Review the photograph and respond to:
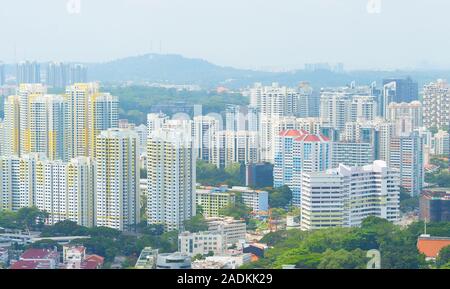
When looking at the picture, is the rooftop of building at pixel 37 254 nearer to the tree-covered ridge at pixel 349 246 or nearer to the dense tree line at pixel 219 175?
the tree-covered ridge at pixel 349 246

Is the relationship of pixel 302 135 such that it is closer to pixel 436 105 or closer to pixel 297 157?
pixel 297 157

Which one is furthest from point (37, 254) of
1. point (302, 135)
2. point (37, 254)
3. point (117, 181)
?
point (302, 135)

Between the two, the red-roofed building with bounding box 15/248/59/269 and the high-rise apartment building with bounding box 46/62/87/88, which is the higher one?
the high-rise apartment building with bounding box 46/62/87/88

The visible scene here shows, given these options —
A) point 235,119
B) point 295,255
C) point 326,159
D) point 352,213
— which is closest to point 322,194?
point 352,213

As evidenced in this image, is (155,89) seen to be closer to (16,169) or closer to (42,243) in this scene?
(16,169)

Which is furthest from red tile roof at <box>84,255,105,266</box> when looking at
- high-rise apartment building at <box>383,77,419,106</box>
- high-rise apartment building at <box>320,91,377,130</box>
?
high-rise apartment building at <box>320,91,377,130</box>

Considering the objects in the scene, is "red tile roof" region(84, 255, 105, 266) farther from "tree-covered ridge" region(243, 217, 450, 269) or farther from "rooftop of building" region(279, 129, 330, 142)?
"rooftop of building" region(279, 129, 330, 142)

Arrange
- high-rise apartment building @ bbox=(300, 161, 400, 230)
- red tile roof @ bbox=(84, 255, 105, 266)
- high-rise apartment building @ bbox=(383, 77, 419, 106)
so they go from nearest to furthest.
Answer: red tile roof @ bbox=(84, 255, 105, 266)
high-rise apartment building @ bbox=(300, 161, 400, 230)
high-rise apartment building @ bbox=(383, 77, 419, 106)
